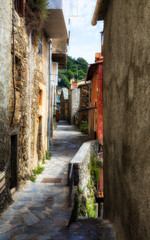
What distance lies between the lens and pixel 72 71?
53.4m

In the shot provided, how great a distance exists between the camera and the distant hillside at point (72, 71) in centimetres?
5131

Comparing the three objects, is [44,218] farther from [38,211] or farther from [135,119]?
[135,119]

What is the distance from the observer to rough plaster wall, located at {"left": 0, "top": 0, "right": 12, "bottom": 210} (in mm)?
4246

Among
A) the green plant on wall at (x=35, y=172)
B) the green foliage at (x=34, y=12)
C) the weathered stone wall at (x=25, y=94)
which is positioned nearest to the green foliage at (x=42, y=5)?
the green foliage at (x=34, y=12)

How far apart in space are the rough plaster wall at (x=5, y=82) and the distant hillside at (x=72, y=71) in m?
45.9

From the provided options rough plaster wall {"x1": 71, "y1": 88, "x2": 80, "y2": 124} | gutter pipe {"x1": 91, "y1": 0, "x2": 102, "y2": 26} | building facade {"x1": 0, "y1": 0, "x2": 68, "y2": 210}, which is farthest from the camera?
rough plaster wall {"x1": 71, "y1": 88, "x2": 80, "y2": 124}

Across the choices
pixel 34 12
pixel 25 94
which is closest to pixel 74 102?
pixel 34 12

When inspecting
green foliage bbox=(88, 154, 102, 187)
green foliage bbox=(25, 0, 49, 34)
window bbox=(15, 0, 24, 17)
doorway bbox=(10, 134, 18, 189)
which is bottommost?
green foliage bbox=(88, 154, 102, 187)

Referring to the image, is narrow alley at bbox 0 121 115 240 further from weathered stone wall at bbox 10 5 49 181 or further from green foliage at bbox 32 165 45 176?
weathered stone wall at bbox 10 5 49 181

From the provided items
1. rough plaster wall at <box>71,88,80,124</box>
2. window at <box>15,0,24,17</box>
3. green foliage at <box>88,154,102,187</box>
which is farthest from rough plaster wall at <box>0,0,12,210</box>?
rough plaster wall at <box>71,88,80,124</box>

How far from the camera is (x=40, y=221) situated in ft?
14.1

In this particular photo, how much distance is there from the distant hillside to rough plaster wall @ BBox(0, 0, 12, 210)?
45.9m

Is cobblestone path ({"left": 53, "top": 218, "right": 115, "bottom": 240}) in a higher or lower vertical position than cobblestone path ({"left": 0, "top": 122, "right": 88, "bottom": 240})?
higher

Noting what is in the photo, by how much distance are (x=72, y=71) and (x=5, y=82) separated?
5024 cm
